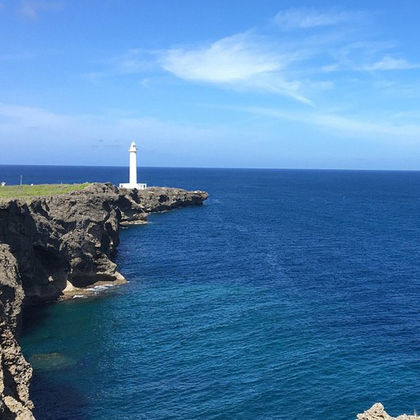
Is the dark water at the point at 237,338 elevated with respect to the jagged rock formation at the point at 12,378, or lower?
lower

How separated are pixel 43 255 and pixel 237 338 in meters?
26.7

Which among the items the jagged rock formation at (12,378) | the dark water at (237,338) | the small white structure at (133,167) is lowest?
the dark water at (237,338)

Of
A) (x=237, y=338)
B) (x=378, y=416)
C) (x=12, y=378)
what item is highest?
(x=378, y=416)

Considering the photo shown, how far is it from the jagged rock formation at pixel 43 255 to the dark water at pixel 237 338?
4515 mm

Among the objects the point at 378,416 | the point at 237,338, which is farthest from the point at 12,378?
the point at 237,338

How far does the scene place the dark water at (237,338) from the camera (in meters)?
34.5

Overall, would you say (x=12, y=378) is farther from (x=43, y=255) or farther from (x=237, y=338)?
(x=43, y=255)

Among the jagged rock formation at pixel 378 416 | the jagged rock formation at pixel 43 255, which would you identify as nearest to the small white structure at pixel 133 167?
the jagged rock formation at pixel 43 255

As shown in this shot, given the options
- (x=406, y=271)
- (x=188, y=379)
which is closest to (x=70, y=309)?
(x=188, y=379)

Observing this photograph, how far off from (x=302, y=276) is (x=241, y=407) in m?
36.9

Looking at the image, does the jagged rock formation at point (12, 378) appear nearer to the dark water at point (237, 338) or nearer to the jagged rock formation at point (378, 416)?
the dark water at point (237, 338)

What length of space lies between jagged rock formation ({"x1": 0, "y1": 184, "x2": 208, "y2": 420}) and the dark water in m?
4.51

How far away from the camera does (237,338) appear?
149ft

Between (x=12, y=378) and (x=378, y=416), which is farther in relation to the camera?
(x=12, y=378)
